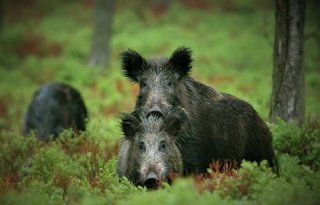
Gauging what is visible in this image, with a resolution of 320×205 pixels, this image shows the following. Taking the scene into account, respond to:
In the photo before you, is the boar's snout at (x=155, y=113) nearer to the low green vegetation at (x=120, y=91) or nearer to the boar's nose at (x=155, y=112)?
the boar's nose at (x=155, y=112)

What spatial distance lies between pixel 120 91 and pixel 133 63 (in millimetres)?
9745

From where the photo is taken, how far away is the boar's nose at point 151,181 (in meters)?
6.92

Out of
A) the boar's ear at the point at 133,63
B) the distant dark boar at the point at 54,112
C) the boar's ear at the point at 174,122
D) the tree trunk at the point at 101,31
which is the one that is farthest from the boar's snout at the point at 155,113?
the tree trunk at the point at 101,31

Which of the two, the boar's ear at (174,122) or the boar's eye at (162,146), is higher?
the boar's ear at (174,122)

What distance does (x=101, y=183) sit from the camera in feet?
24.6

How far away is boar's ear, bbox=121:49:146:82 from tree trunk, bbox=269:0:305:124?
2686 mm

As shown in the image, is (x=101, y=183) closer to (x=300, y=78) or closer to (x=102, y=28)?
(x=300, y=78)

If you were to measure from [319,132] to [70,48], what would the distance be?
17.1 meters

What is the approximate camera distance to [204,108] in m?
8.66

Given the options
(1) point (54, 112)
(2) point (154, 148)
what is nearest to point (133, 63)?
(2) point (154, 148)

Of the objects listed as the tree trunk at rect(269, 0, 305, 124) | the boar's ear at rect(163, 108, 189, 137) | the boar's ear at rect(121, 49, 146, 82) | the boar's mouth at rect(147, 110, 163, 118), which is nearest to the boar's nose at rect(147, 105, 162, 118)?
the boar's mouth at rect(147, 110, 163, 118)

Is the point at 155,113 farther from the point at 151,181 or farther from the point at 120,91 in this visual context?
the point at 120,91

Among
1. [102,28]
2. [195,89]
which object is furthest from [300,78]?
[102,28]

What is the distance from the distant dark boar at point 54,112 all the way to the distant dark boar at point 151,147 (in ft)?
14.6
